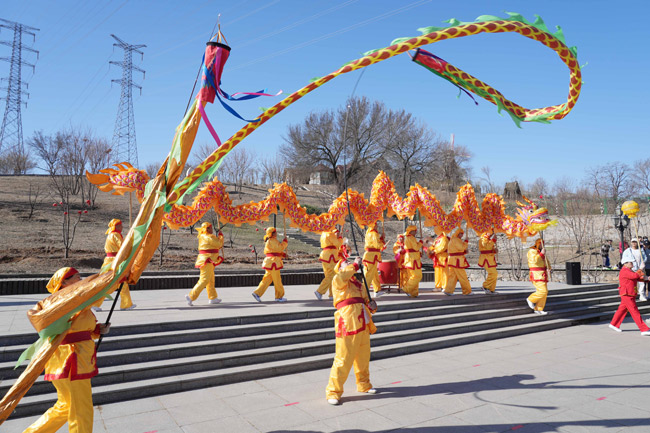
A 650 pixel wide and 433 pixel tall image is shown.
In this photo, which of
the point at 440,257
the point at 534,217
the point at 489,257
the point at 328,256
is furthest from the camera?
the point at 440,257

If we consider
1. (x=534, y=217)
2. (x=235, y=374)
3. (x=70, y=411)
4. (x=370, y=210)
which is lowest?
(x=235, y=374)

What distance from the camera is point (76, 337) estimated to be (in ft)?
14.3

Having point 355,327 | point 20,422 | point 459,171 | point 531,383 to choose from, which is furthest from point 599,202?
point 20,422

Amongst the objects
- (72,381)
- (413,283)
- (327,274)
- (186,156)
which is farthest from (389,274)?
(72,381)

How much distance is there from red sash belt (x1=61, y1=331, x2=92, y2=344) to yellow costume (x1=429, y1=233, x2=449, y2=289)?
9.90m

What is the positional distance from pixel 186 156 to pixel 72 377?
2217mm

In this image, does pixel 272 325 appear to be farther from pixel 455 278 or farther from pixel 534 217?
pixel 534 217

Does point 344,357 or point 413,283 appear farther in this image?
point 413,283

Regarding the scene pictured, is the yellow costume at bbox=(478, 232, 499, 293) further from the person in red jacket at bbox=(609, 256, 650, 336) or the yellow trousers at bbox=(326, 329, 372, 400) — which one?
the yellow trousers at bbox=(326, 329, 372, 400)

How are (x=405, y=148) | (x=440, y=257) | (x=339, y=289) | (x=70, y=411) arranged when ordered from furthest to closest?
(x=405, y=148) < (x=440, y=257) < (x=339, y=289) < (x=70, y=411)

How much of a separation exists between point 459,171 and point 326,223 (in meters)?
34.8

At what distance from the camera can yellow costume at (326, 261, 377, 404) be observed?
5.84 meters

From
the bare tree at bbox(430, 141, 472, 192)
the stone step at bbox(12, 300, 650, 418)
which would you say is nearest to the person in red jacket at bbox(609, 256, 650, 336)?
the stone step at bbox(12, 300, 650, 418)

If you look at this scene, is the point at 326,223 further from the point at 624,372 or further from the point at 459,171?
the point at 459,171
